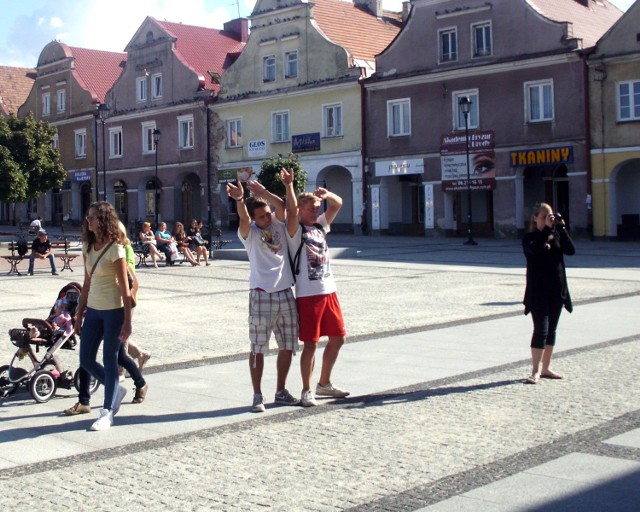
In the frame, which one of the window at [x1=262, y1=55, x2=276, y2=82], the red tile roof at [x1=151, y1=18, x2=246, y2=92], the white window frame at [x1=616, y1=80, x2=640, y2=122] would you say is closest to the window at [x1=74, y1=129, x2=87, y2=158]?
the red tile roof at [x1=151, y1=18, x2=246, y2=92]

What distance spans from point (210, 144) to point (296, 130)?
20.4 ft

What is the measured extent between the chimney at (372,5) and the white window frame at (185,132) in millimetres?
10724

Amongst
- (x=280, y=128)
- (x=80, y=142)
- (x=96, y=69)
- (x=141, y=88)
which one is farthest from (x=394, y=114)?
(x=96, y=69)

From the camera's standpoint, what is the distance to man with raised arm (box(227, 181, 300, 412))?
25.7 ft

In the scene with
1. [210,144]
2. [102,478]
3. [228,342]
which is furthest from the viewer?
[210,144]

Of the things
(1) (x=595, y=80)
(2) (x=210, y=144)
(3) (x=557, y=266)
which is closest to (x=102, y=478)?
(3) (x=557, y=266)

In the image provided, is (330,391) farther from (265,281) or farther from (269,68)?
(269,68)

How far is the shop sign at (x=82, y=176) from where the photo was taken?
5828cm

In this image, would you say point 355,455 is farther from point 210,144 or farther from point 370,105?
point 210,144

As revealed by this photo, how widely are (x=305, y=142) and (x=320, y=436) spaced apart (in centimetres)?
3889

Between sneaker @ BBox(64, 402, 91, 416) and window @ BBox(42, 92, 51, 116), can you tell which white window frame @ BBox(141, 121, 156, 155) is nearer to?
window @ BBox(42, 92, 51, 116)

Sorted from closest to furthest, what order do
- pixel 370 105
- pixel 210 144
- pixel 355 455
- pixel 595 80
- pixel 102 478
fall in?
pixel 102 478 → pixel 355 455 → pixel 595 80 → pixel 370 105 → pixel 210 144

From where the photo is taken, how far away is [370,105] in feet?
140

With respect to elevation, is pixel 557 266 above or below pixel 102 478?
above
